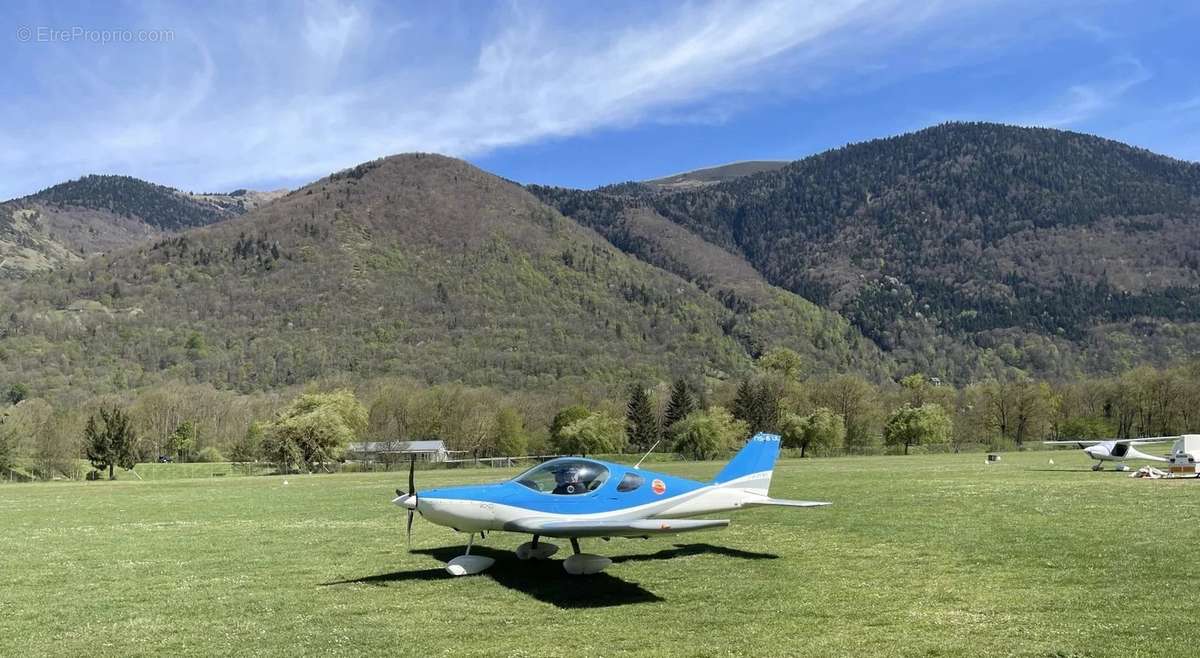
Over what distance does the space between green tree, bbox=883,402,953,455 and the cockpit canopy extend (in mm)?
76495

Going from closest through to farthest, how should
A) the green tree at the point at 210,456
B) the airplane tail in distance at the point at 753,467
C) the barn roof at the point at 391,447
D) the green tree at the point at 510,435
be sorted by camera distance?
1. the airplane tail in distance at the point at 753,467
2. the barn roof at the point at 391,447
3. the green tree at the point at 510,435
4. the green tree at the point at 210,456

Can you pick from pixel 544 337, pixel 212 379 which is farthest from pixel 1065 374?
pixel 212 379

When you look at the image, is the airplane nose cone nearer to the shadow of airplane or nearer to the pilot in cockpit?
the shadow of airplane

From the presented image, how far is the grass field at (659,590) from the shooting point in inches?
329

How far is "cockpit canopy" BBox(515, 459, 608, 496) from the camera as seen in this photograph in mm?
12328

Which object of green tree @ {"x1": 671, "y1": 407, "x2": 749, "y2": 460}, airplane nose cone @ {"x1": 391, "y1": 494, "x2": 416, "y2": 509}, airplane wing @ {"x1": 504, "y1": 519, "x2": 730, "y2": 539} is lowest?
green tree @ {"x1": 671, "y1": 407, "x2": 749, "y2": 460}

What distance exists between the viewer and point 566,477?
1241cm

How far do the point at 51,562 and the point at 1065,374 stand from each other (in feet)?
669

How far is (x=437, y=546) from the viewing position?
15438mm

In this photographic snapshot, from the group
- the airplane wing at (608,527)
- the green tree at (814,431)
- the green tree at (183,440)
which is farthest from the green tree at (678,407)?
the airplane wing at (608,527)

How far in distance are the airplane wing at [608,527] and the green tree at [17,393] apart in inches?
5525

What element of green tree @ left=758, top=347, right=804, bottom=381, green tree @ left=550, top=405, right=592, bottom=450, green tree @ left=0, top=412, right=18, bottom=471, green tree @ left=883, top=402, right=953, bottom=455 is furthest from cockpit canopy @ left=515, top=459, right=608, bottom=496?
green tree @ left=758, top=347, right=804, bottom=381

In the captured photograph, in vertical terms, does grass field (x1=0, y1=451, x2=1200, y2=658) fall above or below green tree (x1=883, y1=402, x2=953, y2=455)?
above

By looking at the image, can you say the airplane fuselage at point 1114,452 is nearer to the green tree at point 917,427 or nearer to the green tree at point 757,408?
the green tree at point 917,427
